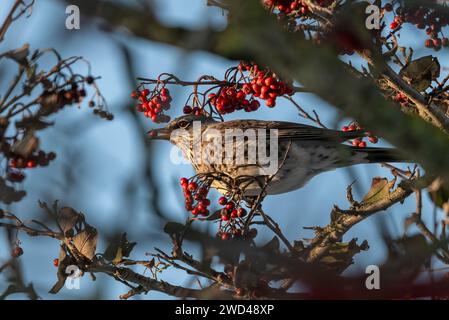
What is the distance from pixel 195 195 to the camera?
3.99 meters

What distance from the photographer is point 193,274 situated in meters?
3.39

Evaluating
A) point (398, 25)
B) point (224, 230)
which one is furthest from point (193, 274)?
point (398, 25)

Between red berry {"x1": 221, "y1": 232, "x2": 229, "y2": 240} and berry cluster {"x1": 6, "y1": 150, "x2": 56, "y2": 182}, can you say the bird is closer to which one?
red berry {"x1": 221, "y1": 232, "x2": 229, "y2": 240}

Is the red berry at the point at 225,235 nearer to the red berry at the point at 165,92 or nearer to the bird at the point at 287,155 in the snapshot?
the bird at the point at 287,155

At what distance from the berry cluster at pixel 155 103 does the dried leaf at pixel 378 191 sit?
1306 millimetres

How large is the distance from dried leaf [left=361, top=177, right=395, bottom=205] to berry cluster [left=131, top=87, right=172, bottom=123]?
1306mm

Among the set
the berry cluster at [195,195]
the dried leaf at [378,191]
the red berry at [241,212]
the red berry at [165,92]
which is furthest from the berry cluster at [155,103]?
the dried leaf at [378,191]

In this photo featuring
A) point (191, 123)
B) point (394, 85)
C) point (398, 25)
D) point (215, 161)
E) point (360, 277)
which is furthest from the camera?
point (191, 123)

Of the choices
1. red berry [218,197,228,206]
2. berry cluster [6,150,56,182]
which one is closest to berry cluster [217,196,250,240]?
red berry [218,197,228,206]

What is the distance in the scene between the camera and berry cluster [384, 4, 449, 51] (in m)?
4.04

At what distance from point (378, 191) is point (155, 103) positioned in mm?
1484

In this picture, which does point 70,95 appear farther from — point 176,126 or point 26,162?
point 176,126
